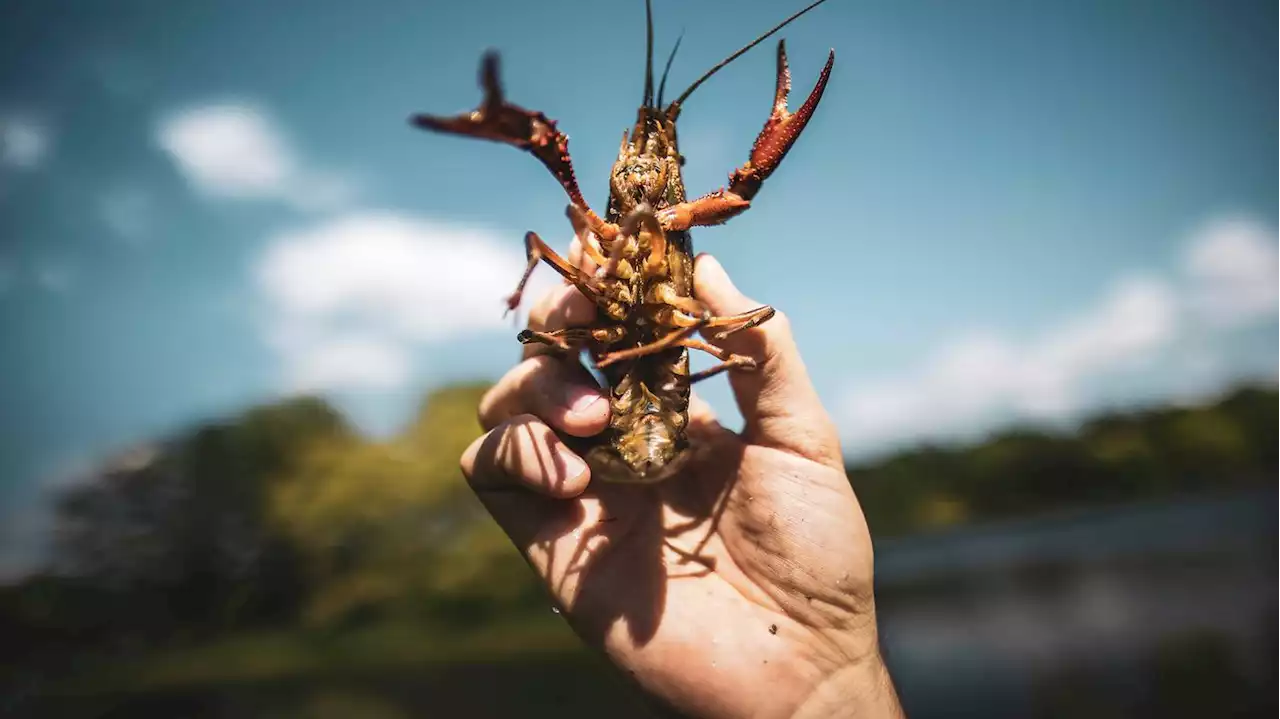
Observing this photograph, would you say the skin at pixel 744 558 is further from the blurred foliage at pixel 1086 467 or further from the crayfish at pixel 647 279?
the blurred foliage at pixel 1086 467

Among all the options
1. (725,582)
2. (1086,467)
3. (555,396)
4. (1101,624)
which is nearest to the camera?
(555,396)

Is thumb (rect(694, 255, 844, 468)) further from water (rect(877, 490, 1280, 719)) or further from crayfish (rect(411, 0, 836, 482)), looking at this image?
water (rect(877, 490, 1280, 719))

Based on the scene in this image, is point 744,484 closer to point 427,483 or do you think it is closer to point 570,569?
point 570,569

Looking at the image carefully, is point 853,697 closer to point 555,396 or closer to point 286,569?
point 555,396

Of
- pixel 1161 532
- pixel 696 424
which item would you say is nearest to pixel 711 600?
pixel 696 424

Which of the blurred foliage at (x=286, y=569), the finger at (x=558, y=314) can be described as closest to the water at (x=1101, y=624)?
the finger at (x=558, y=314)

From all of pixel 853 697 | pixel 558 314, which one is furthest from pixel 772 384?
pixel 853 697

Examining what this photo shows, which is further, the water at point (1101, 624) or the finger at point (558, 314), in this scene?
the water at point (1101, 624)
